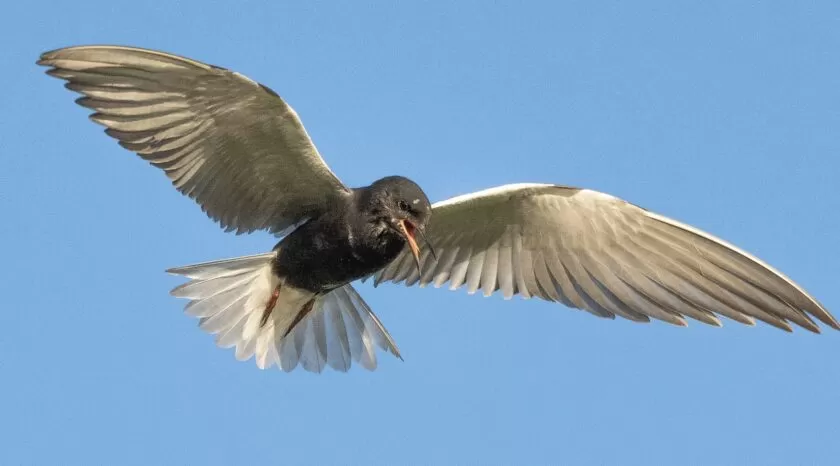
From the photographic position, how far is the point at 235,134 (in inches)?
324

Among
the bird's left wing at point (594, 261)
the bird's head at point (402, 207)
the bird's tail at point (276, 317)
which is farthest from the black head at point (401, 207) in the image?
the bird's tail at point (276, 317)

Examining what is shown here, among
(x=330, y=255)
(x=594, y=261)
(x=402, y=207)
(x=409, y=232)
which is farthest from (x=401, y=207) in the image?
(x=594, y=261)

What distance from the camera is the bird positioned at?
8.00 metres

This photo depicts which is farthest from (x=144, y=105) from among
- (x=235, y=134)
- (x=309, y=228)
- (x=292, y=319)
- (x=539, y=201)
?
(x=539, y=201)

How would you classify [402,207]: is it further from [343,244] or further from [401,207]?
[343,244]

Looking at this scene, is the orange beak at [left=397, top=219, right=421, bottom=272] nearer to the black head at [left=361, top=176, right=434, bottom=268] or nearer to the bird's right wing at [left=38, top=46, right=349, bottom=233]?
the black head at [left=361, top=176, right=434, bottom=268]

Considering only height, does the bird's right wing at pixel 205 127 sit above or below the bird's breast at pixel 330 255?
above

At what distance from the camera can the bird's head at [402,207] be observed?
26.1 feet

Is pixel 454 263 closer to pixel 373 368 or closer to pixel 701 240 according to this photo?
pixel 373 368

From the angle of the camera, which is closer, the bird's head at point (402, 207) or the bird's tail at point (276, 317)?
the bird's head at point (402, 207)

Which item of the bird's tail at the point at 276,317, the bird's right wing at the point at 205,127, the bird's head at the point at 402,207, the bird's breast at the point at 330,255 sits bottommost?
the bird's tail at the point at 276,317

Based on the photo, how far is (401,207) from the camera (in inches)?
314

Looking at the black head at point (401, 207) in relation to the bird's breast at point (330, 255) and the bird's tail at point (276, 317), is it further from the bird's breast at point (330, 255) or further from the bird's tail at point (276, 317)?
the bird's tail at point (276, 317)

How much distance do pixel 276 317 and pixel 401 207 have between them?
1715mm
